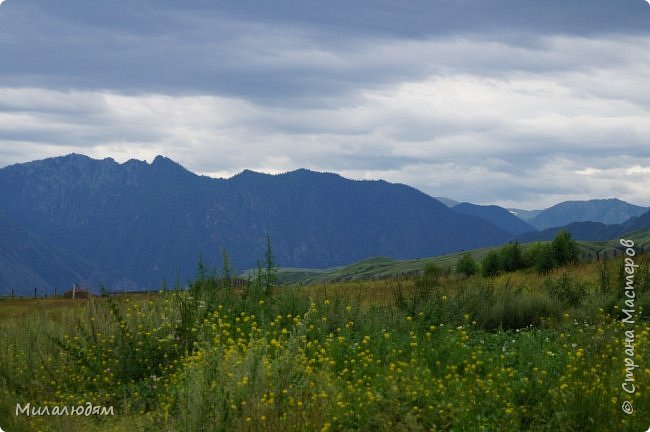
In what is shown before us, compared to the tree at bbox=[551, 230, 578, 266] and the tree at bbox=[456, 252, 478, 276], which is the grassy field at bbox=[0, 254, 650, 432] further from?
the tree at bbox=[456, 252, 478, 276]

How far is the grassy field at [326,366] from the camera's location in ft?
28.3

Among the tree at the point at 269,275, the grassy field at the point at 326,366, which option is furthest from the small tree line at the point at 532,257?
the grassy field at the point at 326,366

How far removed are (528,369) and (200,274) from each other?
7.06 metres

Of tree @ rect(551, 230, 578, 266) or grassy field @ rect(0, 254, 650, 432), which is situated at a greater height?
tree @ rect(551, 230, 578, 266)

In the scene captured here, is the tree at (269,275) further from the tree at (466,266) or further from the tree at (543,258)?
the tree at (466,266)

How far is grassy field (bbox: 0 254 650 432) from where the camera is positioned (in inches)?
340

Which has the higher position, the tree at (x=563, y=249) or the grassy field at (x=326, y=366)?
the tree at (x=563, y=249)

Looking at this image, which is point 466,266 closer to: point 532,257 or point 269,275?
point 532,257

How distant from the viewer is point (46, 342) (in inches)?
521

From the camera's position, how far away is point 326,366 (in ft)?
34.0

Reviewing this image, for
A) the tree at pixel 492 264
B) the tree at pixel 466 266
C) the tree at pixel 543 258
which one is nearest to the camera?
the tree at pixel 543 258

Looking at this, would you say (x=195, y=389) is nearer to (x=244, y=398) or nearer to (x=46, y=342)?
(x=244, y=398)

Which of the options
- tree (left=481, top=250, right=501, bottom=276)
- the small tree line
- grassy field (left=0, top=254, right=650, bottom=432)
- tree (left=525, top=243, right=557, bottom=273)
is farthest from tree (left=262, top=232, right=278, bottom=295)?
tree (left=481, top=250, right=501, bottom=276)

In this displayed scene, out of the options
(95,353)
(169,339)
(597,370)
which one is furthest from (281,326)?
(597,370)
